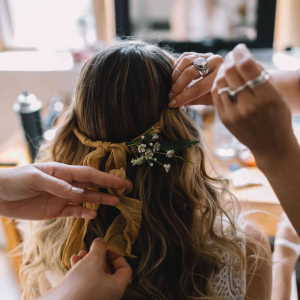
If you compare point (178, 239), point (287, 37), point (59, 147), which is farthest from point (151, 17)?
point (178, 239)

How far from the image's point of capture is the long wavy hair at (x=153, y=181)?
0.78 meters

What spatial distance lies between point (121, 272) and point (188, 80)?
16.2 inches

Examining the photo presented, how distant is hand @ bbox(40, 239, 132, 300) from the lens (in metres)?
0.66

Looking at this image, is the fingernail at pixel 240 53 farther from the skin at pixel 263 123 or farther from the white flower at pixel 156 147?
the white flower at pixel 156 147

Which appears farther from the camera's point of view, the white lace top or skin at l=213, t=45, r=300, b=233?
the white lace top

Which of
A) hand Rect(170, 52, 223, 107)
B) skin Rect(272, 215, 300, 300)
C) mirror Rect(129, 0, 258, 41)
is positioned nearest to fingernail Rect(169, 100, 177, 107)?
hand Rect(170, 52, 223, 107)

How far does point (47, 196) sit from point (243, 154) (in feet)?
2.72

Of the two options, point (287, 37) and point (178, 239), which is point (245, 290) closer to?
point (178, 239)

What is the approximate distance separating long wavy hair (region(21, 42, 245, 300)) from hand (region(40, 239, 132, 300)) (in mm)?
125

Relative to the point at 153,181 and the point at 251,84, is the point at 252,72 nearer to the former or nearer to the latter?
the point at 251,84

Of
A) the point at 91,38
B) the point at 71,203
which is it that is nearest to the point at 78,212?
the point at 71,203

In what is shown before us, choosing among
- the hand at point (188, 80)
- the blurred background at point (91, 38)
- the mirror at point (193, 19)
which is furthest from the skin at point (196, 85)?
the mirror at point (193, 19)

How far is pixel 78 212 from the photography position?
0.83 metres

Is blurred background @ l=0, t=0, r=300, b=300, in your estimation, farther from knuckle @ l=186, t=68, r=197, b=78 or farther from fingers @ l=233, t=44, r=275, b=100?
fingers @ l=233, t=44, r=275, b=100
